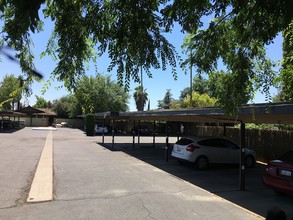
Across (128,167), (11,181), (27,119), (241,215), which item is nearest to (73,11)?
(241,215)

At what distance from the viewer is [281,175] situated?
990 cm

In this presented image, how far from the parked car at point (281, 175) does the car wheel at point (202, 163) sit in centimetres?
573

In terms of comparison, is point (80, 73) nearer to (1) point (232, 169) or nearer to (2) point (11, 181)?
(2) point (11, 181)

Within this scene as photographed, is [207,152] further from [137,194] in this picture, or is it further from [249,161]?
[137,194]

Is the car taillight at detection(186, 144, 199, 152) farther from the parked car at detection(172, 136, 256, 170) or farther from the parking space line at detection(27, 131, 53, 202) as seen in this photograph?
the parking space line at detection(27, 131, 53, 202)

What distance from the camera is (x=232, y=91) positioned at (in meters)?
7.56

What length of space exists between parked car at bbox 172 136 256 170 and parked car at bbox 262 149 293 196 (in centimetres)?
579

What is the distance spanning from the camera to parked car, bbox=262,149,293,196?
959 centimetres

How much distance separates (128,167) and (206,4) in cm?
1175

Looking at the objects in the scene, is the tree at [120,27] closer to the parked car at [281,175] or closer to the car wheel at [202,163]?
the parked car at [281,175]

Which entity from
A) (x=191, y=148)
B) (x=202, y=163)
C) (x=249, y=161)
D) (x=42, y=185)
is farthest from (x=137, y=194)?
(x=249, y=161)

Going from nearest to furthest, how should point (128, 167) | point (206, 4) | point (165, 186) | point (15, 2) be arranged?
point (15, 2) → point (206, 4) → point (165, 186) → point (128, 167)

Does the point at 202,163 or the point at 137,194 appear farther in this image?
the point at 202,163

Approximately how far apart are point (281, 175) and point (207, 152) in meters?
6.62
